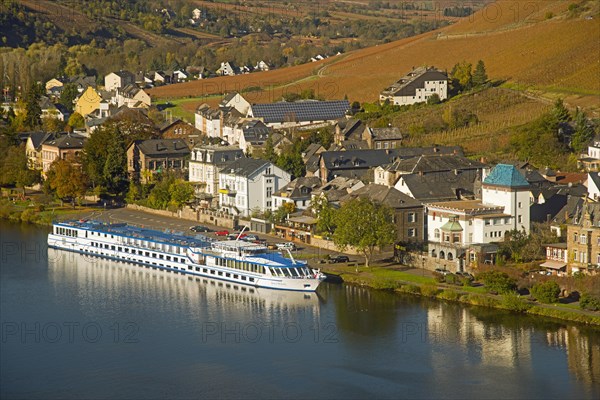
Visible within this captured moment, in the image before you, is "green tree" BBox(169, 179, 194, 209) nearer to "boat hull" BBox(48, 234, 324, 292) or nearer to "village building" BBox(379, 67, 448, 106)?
"boat hull" BBox(48, 234, 324, 292)

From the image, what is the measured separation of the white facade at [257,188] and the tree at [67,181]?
8709 mm

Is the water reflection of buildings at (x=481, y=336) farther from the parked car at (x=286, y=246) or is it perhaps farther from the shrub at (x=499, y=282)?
the parked car at (x=286, y=246)

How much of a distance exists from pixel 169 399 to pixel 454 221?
727 inches

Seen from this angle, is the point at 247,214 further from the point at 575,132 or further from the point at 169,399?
the point at 169,399

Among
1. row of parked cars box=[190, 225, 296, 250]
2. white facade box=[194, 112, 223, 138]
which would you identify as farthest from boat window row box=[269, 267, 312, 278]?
white facade box=[194, 112, 223, 138]

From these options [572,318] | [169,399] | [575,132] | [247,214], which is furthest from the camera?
[575,132]

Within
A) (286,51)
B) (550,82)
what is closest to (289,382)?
(550,82)

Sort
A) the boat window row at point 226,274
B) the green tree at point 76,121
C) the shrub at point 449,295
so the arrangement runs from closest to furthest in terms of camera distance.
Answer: the shrub at point 449,295 < the boat window row at point 226,274 < the green tree at point 76,121

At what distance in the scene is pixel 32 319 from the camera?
140 ft

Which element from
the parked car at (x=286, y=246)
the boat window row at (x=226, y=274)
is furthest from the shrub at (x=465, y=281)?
the parked car at (x=286, y=246)

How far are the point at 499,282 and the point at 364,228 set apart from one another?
22.0ft

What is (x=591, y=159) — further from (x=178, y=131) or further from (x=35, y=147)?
(x=35, y=147)

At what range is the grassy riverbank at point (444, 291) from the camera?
41.5 m

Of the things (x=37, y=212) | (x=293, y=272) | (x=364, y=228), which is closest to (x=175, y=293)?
(x=293, y=272)
